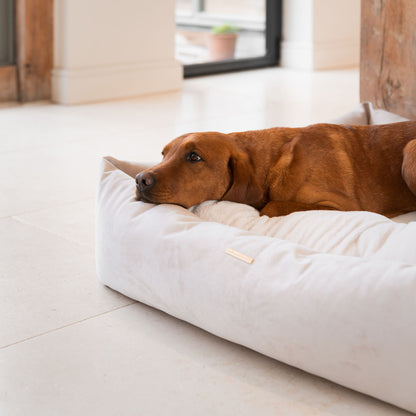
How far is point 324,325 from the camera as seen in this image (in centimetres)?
160

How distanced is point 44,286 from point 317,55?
213 inches

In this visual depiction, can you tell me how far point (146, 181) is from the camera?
6.97 ft

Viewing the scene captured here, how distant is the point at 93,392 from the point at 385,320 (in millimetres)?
651

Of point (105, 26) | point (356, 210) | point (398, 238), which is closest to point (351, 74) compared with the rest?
point (105, 26)

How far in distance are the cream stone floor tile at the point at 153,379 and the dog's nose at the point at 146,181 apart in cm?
42

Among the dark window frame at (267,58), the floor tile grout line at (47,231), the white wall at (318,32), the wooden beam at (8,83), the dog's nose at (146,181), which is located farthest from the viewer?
the white wall at (318,32)

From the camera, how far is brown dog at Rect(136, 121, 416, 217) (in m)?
2.20

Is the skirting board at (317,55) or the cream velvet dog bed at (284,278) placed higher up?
the skirting board at (317,55)

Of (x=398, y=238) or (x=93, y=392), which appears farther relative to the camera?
(x=398, y=238)

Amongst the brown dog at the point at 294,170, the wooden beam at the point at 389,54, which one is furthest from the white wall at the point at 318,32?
the brown dog at the point at 294,170

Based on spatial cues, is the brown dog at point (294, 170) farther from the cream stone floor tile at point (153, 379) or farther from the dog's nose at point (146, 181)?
the cream stone floor tile at point (153, 379)

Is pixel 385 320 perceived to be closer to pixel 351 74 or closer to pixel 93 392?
→ pixel 93 392

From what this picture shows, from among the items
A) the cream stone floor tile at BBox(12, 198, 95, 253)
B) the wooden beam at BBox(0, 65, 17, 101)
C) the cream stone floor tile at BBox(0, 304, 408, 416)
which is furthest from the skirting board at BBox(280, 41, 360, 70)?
the cream stone floor tile at BBox(0, 304, 408, 416)

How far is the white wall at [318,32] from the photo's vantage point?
22.9 feet
